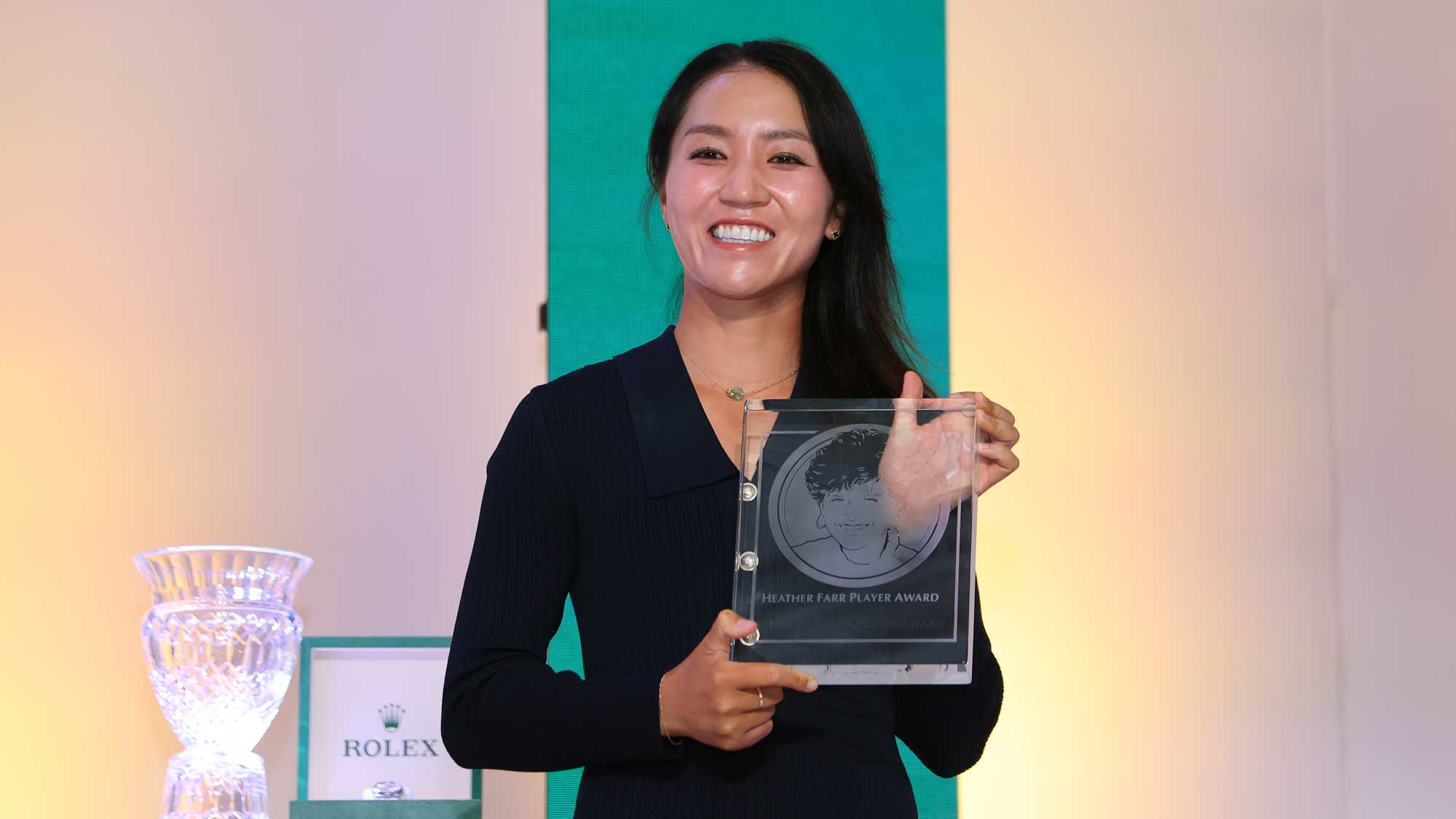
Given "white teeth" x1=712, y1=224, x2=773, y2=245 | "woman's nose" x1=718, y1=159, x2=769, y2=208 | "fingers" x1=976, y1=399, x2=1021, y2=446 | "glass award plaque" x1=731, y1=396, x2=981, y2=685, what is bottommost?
"glass award plaque" x1=731, y1=396, x2=981, y2=685

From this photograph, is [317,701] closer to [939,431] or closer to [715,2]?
[939,431]

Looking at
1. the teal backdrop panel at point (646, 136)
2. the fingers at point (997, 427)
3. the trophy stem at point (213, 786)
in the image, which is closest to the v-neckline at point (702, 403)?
the fingers at point (997, 427)

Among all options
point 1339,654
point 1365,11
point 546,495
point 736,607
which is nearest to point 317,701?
point 546,495

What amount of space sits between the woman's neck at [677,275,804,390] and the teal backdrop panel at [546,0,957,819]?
1431 mm

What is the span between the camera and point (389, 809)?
2523 mm

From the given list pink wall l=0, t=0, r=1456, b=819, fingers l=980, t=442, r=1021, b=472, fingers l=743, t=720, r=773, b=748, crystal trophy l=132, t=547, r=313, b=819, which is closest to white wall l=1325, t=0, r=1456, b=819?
pink wall l=0, t=0, r=1456, b=819

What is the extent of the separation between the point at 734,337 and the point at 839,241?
8.0 inches

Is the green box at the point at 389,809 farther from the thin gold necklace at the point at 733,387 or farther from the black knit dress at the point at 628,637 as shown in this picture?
the thin gold necklace at the point at 733,387

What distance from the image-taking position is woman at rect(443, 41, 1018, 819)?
150 centimetres

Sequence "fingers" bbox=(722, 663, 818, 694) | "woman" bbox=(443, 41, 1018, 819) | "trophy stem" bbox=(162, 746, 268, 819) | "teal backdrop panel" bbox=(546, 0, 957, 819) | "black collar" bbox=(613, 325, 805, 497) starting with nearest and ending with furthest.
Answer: "fingers" bbox=(722, 663, 818, 694) < "woman" bbox=(443, 41, 1018, 819) < "black collar" bbox=(613, 325, 805, 497) < "trophy stem" bbox=(162, 746, 268, 819) < "teal backdrop panel" bbox=(546, 0, 957, 819)

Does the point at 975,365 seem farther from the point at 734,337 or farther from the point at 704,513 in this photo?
the point at 704,513

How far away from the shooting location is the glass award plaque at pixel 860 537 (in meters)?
1.47

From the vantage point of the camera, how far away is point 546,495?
164 centimetres

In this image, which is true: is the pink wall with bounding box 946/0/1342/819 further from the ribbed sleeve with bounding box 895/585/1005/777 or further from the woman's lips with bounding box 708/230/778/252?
the woman's lips with bounding box 708/230/778/252
